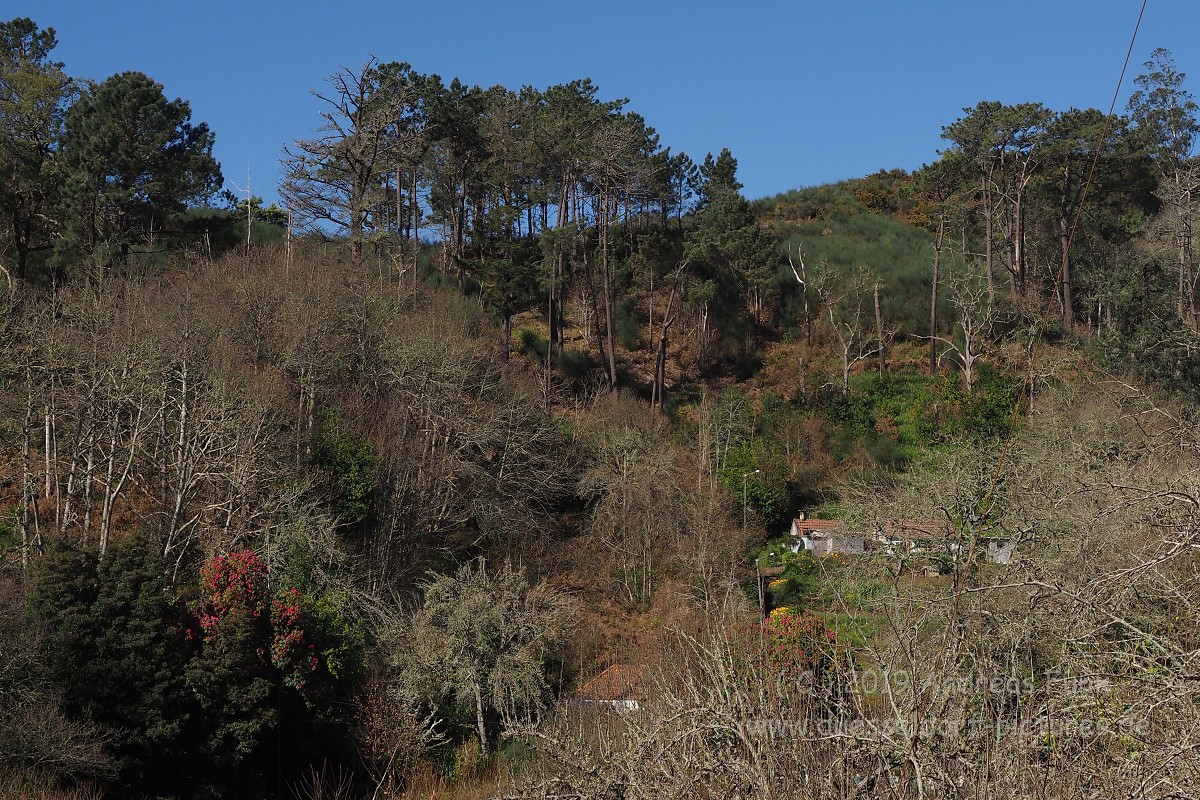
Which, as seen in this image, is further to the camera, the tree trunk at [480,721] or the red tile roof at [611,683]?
the tree trunk at [480,721]

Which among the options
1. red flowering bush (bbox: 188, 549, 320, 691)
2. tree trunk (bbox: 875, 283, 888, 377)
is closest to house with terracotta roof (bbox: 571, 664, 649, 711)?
red flowering bush (bbox: 188, 549, 320, 691)

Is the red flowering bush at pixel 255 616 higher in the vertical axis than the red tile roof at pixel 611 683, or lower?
higher

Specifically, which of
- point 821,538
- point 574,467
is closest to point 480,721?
point 574,467

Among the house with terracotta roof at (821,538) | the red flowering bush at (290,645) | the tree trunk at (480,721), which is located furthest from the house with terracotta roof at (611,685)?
the house with terracotta roof at (821,538)

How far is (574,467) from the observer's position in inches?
1198

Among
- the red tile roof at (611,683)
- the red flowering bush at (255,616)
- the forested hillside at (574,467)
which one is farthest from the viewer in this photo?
the red flowering bush at (255,616)

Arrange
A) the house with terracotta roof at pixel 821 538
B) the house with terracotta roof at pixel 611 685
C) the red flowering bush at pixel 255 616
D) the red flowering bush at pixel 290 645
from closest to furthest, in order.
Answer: the house with terracotta roof at pixel 611 685
the red flowering bush at pixel 255 616
the red flowering bush at pixel 290 645
the house with terracotta roof at pixel 821 538

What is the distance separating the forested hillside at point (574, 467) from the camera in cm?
613

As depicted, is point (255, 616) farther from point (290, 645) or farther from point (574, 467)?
point (574, 467)

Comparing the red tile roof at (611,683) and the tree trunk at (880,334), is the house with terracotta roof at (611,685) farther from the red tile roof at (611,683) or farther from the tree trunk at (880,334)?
the tree trunk at (880,334)

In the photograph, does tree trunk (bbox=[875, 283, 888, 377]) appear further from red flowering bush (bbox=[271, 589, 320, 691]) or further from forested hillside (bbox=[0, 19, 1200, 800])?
red flowering bush (bbox=[271, 589, 320, 691])

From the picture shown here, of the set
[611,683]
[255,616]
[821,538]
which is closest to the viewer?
[255,616]

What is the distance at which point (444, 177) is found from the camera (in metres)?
42.1

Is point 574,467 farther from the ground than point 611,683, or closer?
farther from the ground
